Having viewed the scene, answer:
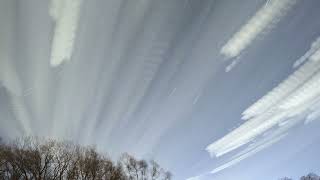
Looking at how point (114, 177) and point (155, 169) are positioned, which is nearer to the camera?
point (114, 177)

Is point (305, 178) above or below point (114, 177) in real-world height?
above

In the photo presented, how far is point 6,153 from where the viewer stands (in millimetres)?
49781

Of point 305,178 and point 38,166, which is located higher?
point 305,178

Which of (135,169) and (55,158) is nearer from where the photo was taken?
(55,158)

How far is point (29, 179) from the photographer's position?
1984 inches

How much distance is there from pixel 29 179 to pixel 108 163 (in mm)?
13206

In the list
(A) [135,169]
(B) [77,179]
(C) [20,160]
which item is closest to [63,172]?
(B) [77,179]

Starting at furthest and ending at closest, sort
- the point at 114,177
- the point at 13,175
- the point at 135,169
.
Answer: the point at 135,169
the point at 114,177
the point at 13,175

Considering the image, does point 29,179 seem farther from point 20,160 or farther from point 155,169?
point 155,169

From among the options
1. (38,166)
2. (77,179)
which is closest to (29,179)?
(38,166)

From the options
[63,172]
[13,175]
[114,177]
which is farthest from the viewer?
[114,177]

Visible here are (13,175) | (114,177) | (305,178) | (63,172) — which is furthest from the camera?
(305,178)

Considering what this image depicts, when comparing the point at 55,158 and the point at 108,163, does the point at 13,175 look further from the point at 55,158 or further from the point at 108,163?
the point at 108,163

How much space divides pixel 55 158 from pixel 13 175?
653cm
